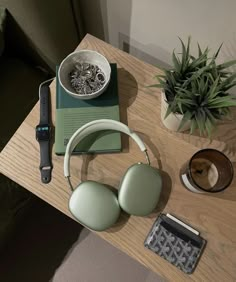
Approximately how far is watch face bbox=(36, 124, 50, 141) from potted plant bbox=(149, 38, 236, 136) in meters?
0.23

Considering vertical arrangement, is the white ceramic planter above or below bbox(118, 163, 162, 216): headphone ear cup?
Answer: above

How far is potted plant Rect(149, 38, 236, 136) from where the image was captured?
597 mm

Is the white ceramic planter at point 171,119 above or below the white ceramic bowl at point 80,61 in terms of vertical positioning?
below

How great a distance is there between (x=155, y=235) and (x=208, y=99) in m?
0.26

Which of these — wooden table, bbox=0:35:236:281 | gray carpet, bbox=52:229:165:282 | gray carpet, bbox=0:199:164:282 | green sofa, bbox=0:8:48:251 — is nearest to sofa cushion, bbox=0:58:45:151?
green sofa, bbox=0:8:48:251

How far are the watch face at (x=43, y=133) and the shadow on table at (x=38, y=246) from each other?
464 mm

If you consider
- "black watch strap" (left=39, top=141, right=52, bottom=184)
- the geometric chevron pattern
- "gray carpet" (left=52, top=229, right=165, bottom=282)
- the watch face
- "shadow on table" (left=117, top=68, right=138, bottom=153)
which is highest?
"shadow on table" (left=117, top=68, right=138, bottom=153)

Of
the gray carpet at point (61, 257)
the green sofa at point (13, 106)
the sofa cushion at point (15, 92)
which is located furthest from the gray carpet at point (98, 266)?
the sofa cushion at point (15, 92)

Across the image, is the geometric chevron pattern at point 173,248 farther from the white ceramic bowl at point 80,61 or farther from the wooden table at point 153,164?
the white ceramic bowl at point 80,61

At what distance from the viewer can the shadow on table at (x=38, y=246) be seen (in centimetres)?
110

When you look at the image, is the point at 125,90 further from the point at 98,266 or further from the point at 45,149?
the point at 98,266

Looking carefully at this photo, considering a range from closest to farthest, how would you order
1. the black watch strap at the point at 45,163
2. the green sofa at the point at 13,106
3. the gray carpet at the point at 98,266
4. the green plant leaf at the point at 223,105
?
the green plant leaf at the point at 223,105 < the black watch strap at the point at 45,163 < the green sofa at the point at 13,106 < the gray carpet at the point at 98,266

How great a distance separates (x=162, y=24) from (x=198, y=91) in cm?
26

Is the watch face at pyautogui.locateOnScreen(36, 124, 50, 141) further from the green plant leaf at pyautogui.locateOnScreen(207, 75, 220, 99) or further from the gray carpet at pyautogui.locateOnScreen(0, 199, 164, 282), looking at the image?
the gray carpet at pyautogui.locateOnScreen(0, 199, 164, 282)
